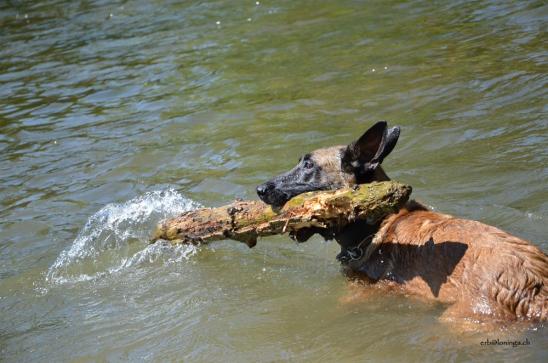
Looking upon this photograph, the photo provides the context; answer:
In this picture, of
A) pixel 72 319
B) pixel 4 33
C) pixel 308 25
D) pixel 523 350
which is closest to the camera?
pixel 523 350

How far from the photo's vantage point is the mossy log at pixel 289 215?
6.38 meters

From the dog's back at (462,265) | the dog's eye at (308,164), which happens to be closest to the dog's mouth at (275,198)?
the dog's eye at (308,164)

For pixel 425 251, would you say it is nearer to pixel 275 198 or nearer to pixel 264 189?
pixel 275 198

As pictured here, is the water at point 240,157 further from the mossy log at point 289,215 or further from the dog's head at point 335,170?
the dog's head at point 335,170

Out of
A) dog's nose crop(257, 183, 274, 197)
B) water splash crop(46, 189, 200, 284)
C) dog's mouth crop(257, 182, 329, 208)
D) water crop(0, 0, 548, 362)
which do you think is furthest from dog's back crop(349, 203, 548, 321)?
water splash crop(46, 189, 200, 284)

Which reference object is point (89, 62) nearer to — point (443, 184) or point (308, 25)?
point (308, 25)

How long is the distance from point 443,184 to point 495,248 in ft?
11.5

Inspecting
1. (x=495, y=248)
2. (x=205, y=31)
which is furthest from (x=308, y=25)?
(x=495, y=248)

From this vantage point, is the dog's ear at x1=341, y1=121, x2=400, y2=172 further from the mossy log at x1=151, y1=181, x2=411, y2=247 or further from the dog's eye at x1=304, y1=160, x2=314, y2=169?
the mossy log at x1=151, y1=181, x2=411, y2=247

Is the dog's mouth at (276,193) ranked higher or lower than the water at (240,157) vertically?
higher

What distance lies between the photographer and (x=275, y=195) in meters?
7.25

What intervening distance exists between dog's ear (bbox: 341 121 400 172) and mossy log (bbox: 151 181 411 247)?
0.64m

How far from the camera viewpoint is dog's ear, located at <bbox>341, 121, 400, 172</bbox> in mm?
7148

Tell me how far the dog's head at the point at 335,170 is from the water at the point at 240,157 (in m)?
1.05
